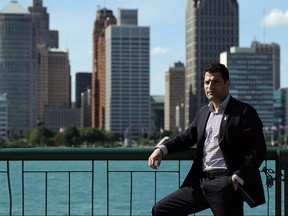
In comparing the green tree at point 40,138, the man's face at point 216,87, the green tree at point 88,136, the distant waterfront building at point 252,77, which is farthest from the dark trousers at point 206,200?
the distant waterfront building at point 252,77

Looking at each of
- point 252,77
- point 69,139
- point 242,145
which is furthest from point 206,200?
point 252,77

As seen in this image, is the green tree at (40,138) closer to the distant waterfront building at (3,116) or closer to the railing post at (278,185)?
the distant waterfront building at (3,116)

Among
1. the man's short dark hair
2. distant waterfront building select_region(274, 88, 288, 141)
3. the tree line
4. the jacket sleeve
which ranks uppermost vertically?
the man's short dark hair

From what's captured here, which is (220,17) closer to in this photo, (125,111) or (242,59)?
(242,59)

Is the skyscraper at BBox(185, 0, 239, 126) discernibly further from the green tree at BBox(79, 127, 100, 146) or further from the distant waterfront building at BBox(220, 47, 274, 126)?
the green tree at BBox(79, 127, 100, 146)

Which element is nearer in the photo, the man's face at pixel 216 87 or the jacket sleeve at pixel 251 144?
the jacket sleeve at pixel 251 144

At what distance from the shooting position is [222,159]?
19.4ft

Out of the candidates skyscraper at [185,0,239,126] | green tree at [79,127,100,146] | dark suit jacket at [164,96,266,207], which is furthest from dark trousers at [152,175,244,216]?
skyscraper at [185,0,239,126]

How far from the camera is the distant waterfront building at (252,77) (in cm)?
16474

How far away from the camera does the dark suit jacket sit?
5746 millimetres

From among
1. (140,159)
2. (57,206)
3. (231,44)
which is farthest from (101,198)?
(231,44)

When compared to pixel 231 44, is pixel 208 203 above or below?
below

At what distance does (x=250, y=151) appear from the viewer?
5785 mm

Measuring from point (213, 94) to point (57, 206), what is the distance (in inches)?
1007
